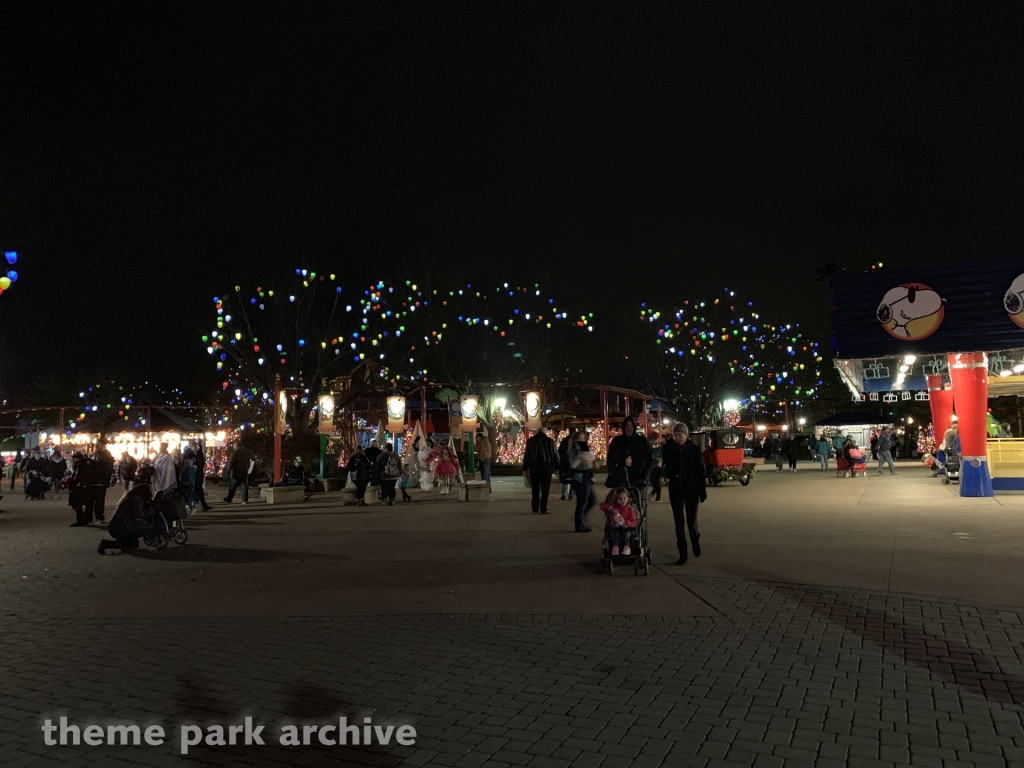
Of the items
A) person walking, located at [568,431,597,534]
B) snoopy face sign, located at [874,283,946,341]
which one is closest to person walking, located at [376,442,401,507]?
person walking, located at [568,431,597,534]

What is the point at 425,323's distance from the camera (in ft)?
114

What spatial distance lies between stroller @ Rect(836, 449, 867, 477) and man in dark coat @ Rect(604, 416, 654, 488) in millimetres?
16760

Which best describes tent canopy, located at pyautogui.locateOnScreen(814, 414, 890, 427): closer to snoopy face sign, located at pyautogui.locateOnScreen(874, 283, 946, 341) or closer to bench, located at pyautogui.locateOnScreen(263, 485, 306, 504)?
snoopy face sign, located at pyautogui.locateOnScreen(874, 283, 946, 341)

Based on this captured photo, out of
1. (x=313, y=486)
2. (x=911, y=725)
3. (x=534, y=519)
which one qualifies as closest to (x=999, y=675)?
(x=911, y=725)

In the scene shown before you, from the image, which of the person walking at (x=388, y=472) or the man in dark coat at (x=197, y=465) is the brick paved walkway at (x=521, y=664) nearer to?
the man in dark coat at (x=197, y=465)

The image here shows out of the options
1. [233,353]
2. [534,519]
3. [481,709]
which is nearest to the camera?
[481,709]

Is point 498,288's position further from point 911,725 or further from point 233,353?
point 911,725

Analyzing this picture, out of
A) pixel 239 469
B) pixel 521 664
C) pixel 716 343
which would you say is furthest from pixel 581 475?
pixel 716 343

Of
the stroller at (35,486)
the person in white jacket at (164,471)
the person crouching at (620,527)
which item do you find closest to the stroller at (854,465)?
the person crouching at (620,527)

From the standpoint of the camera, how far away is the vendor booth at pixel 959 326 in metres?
15.4

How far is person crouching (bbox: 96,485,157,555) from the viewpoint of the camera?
10.4 meters

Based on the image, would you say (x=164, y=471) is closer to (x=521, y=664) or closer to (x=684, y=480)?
(x=684, y=480)

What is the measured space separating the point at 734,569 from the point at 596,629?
3.00 metres

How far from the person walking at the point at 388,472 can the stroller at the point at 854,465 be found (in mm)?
14054
